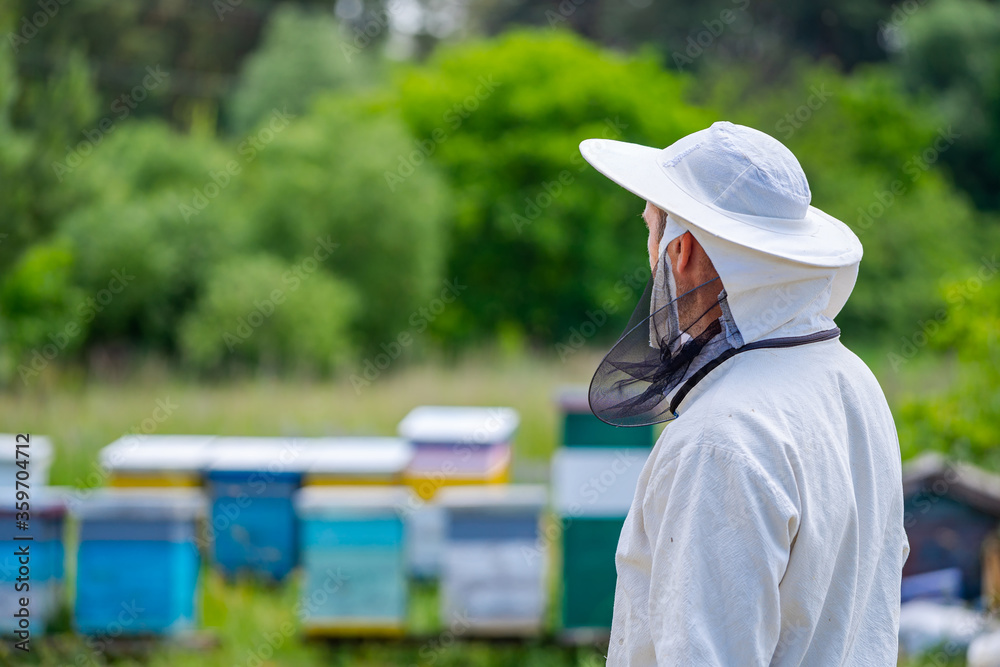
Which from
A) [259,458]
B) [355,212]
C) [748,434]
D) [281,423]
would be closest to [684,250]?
[748,434]

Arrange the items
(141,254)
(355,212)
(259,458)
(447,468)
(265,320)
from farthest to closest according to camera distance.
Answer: (355,212) < (141,254) < (265,320) < (447,468) < (259,458)

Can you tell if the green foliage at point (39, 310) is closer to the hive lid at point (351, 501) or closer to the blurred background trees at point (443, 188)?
the blurred background trees at point (443, 188)

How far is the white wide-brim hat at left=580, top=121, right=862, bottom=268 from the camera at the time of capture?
124cm

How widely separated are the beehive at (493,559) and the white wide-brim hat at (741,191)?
9.00ft

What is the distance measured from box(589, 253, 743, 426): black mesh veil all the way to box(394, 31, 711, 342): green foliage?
1062cm

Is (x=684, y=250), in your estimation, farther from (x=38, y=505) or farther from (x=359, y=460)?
(x=359, y=460)

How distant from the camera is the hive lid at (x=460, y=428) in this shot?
15.5 ft

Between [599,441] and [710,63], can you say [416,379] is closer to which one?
[599,441]

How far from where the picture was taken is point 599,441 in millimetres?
3914

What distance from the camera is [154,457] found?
4531 mm

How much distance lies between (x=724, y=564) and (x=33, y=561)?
3540mm

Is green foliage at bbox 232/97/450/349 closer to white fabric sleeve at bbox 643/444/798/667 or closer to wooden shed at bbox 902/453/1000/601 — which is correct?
wooden shed at bbox 902/453/1000/601

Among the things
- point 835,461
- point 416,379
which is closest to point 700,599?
point 835,461

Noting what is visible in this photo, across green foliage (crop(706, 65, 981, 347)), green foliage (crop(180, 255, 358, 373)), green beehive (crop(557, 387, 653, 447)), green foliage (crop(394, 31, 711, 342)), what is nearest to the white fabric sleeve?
green beehive (crop(557, 387, 653, 447))
